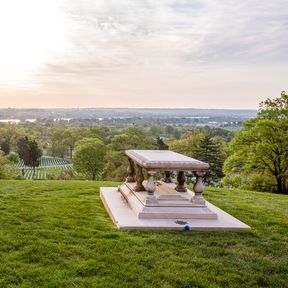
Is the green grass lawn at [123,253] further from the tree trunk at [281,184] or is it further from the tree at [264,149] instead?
the tree trunk at [281,184]

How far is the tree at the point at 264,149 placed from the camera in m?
17.8

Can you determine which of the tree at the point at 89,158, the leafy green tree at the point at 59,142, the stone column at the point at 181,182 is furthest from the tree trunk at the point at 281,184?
the leafy green tree at the point at 59,142

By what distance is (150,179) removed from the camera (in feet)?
23.7

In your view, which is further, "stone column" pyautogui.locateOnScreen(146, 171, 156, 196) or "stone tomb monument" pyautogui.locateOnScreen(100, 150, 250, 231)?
"stone column" pyautogui.locateOnScreen(146, 171, 156, 196)

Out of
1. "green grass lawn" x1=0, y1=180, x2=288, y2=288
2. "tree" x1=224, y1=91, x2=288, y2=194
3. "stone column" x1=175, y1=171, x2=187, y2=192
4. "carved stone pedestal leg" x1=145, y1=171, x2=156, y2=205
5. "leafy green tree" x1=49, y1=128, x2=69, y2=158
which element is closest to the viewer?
"green grass lawn" x1=0, y1=180, x2=288, y2=288

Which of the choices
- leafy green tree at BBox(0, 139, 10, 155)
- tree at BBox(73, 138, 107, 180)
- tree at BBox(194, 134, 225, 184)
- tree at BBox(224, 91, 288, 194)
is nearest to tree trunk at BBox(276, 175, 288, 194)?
tree at BBox(224, 91, 288, 194)

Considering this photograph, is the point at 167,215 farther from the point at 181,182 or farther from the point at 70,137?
the point at 70,137

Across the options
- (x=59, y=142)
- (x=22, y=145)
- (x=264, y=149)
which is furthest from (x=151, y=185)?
(x=59, y=142)

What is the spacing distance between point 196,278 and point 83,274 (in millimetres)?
1347

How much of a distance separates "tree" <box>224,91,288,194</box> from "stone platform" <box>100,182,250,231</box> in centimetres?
1100

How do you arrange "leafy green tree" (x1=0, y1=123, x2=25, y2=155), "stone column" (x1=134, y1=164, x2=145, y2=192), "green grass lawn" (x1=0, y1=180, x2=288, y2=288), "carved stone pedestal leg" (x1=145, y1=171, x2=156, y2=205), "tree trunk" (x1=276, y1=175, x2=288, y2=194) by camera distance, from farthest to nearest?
"leafy green tree" (x1=0, y1=123, x2=25, y2=155) → "tree trunk" (x1=276, y1=175, x2=288, y2=194) → "stone column" (x1=134, y1=164, x2=145, y2=192) → "carved stone pedestal leg" (x1=145, y1=171, x2=156, y2=205) → "green grass lawn" (x1=0, y1=180, x2=288, y2=288)

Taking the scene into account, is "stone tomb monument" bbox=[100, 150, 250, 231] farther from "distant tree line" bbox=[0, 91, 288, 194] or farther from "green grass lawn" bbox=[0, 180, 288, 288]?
"distant tree line" bbox=[0, 91, 288, 194]

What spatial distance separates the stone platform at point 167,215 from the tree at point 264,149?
11003mm

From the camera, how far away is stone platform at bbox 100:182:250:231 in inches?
253
